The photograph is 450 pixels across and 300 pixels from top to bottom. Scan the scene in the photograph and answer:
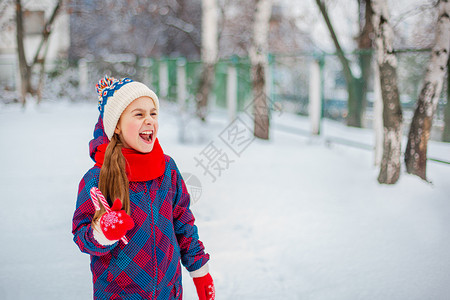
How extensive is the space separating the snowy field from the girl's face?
1.51 m

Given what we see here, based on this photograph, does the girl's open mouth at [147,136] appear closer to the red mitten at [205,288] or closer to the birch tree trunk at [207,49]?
the red mitten at [205,288]

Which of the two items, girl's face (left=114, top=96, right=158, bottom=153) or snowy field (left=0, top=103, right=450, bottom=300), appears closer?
girl's face (left=114, top=96, right=158, bottom=153)

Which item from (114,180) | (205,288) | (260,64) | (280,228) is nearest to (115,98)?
(114,180)

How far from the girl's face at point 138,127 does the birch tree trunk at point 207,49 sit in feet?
26.0

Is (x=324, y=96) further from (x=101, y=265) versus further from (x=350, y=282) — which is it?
(x=101, y=265)

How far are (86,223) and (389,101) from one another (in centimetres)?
413

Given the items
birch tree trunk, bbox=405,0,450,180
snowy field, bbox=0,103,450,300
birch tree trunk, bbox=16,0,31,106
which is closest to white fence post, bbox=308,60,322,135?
snowy field, bbox=0,103,450,300

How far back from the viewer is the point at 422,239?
375 centimetres

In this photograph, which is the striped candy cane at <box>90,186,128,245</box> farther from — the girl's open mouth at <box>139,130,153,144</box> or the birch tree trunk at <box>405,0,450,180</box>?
the birch tree trunk at <box>405,0,450,180</box>

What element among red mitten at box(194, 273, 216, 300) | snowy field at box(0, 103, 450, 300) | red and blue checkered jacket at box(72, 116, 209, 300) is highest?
red and blue checkered jacket at box(72, 116, 209, 300)

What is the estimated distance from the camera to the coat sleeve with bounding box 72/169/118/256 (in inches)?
62.6

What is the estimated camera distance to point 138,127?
179cm

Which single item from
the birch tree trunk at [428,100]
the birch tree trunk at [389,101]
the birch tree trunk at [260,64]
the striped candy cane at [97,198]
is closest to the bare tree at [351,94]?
the birch tree trunk at [260,64]

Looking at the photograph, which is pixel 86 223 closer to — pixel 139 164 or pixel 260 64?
pixel 139 164
